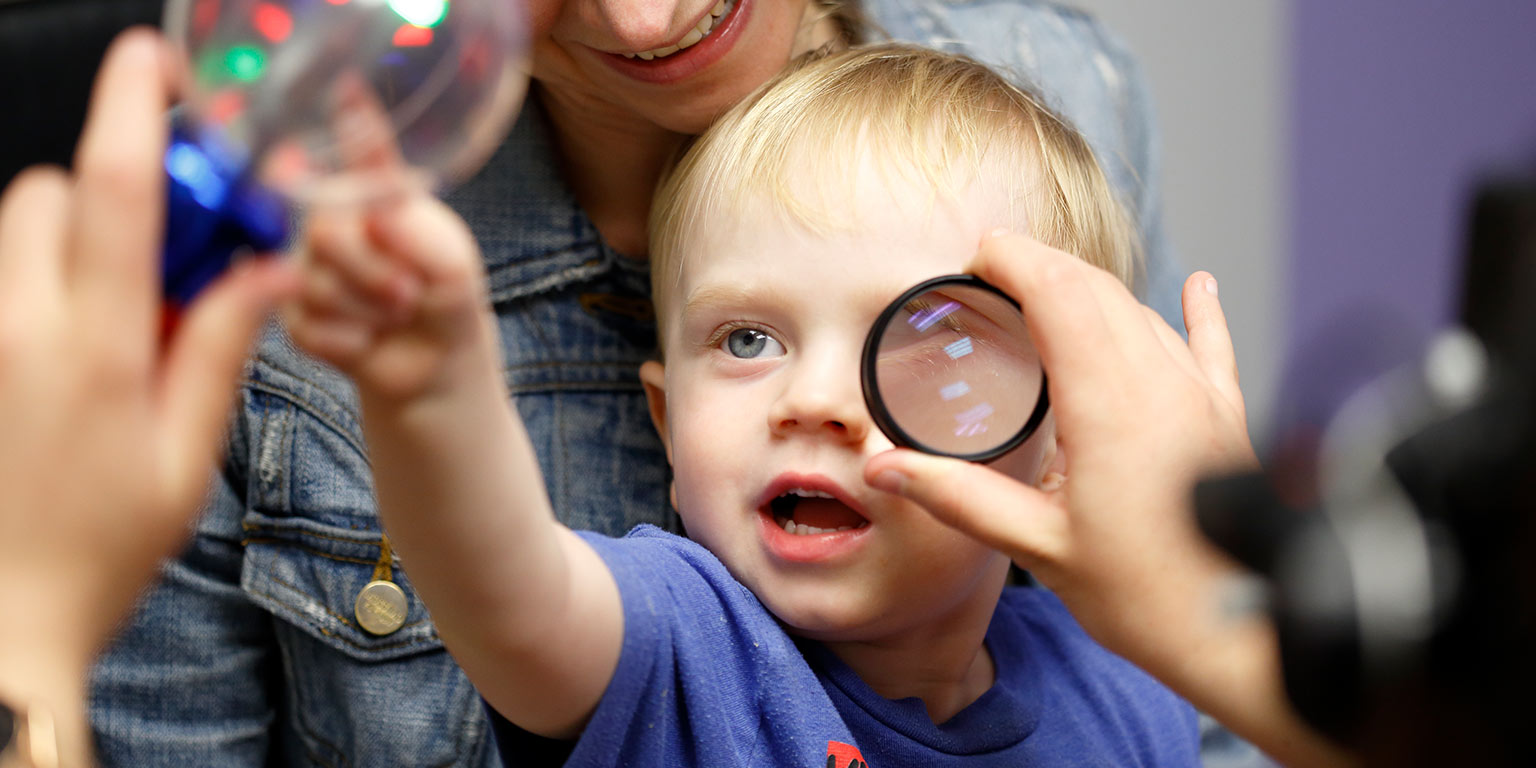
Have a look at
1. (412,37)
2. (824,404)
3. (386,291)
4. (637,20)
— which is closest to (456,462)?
(386,291)

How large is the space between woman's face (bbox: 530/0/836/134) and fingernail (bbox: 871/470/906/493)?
560 mm

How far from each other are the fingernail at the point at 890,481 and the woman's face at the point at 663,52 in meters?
0.56

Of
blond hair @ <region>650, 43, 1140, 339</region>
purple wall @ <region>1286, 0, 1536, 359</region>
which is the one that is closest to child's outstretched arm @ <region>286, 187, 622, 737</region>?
blond hair @ <region>650, 43, 1140, 339</region>

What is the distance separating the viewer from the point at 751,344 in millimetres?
1268

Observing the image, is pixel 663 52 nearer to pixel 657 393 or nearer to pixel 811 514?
pixel 657 393

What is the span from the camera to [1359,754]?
615 mm

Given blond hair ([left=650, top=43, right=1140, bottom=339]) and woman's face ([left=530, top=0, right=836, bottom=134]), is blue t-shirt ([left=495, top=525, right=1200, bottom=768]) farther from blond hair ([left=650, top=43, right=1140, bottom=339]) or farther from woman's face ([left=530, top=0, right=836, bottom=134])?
woman's face ([left=530, top=0, right=836, bottom=134])

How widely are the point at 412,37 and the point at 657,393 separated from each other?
0.82m

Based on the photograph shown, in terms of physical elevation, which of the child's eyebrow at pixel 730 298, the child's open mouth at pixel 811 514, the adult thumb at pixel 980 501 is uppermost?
the child's eyebrow at pixel 730 298

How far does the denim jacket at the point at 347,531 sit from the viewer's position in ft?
5.02

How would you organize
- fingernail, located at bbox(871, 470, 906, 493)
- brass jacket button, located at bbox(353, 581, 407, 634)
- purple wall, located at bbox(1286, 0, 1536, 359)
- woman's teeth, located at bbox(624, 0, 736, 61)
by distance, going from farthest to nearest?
purple wall, located at bbox(1286, 0, 1536, 359)
brass jacket button, located at bbox(353, 581, 407, 634)
woman's teeth, located at bbox(624, 0, 736, 61)
fingernail, located at bbox(871, 470, 906, 493)

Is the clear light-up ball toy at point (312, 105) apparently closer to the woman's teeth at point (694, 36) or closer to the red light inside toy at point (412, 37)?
the red light inside toy at point (412, 37)

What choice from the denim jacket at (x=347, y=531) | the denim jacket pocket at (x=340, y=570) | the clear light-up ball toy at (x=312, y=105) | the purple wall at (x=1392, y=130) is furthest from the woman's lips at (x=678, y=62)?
the purple wall at (x=1392, y=130)

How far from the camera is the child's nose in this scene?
1136mm
